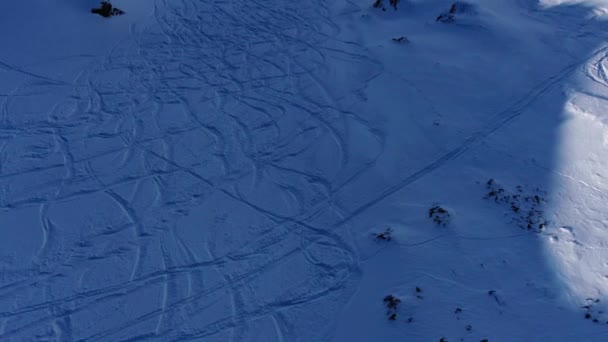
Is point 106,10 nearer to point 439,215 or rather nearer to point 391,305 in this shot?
point 439,215

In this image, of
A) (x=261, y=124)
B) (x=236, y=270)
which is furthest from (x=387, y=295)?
(x=261, y=124)

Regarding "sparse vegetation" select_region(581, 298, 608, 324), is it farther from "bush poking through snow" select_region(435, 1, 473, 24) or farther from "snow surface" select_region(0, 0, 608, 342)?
"bush poking through snow" select_region(435, 1, 473, 24)

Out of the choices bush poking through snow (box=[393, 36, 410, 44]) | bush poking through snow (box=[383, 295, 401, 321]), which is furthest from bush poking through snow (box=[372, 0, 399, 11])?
bush poking through snow (box=[383, 295, 401, 321])

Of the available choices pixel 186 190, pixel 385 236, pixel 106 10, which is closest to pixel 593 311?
pixel 385 236

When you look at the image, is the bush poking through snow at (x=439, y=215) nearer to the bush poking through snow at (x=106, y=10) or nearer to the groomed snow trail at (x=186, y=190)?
the groomed snow trail at (x=186, y=190)

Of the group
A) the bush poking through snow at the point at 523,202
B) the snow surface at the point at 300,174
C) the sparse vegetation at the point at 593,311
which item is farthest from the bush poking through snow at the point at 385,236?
the sparse vegetation at the point at 593,311
